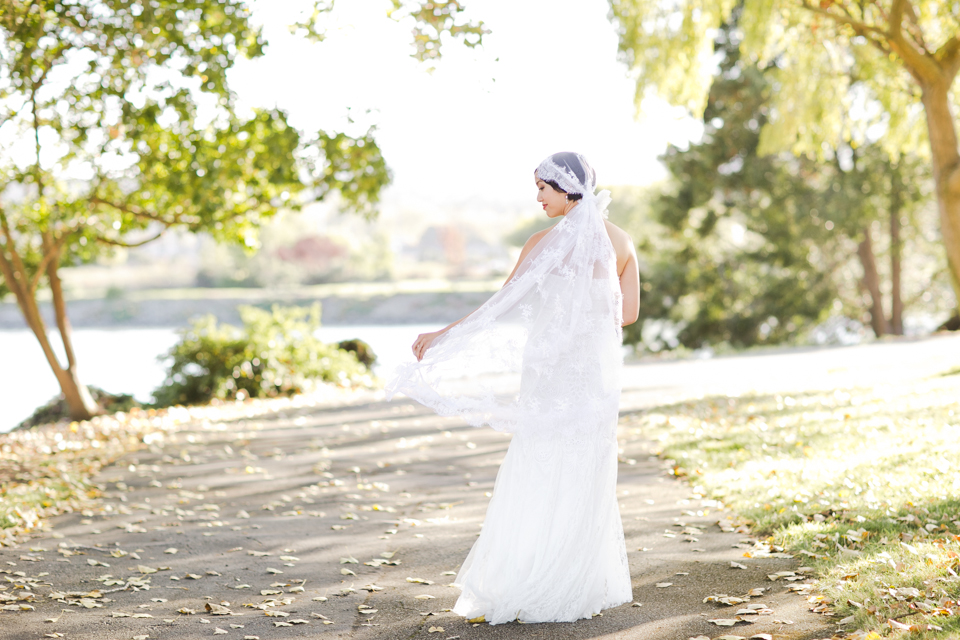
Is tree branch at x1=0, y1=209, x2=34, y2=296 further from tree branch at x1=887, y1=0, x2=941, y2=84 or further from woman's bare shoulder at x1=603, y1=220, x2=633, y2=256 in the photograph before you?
tree branch at x1=887, y1=0, x2=941, y2=84

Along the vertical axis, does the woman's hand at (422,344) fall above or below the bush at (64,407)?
above

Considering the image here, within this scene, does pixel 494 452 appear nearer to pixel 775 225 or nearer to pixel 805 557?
pixel 805 557

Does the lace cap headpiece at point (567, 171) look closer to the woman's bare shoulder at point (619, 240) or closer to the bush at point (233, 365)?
the woman's bare shoulder at point (619, 240)

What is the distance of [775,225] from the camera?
2114cm

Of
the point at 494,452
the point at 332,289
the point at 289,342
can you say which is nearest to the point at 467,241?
the point at 332,289

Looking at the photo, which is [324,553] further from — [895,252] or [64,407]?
[895,252]

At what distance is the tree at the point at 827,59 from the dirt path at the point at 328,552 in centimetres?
578

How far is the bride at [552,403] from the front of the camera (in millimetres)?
3637

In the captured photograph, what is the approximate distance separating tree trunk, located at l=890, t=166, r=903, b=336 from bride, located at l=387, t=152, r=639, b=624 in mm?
19898

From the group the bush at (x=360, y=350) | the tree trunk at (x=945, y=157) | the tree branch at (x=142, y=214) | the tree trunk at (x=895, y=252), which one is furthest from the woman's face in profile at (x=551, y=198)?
the tree trunk at (x=895, y=252)

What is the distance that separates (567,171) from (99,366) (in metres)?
24.0

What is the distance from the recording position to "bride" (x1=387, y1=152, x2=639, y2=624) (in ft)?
11.9

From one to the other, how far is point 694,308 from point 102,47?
17365mm

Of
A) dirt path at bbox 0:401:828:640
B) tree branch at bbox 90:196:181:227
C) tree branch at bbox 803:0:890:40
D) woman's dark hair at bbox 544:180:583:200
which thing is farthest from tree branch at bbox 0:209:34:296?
tree branch at bbox 803:0:890:40
